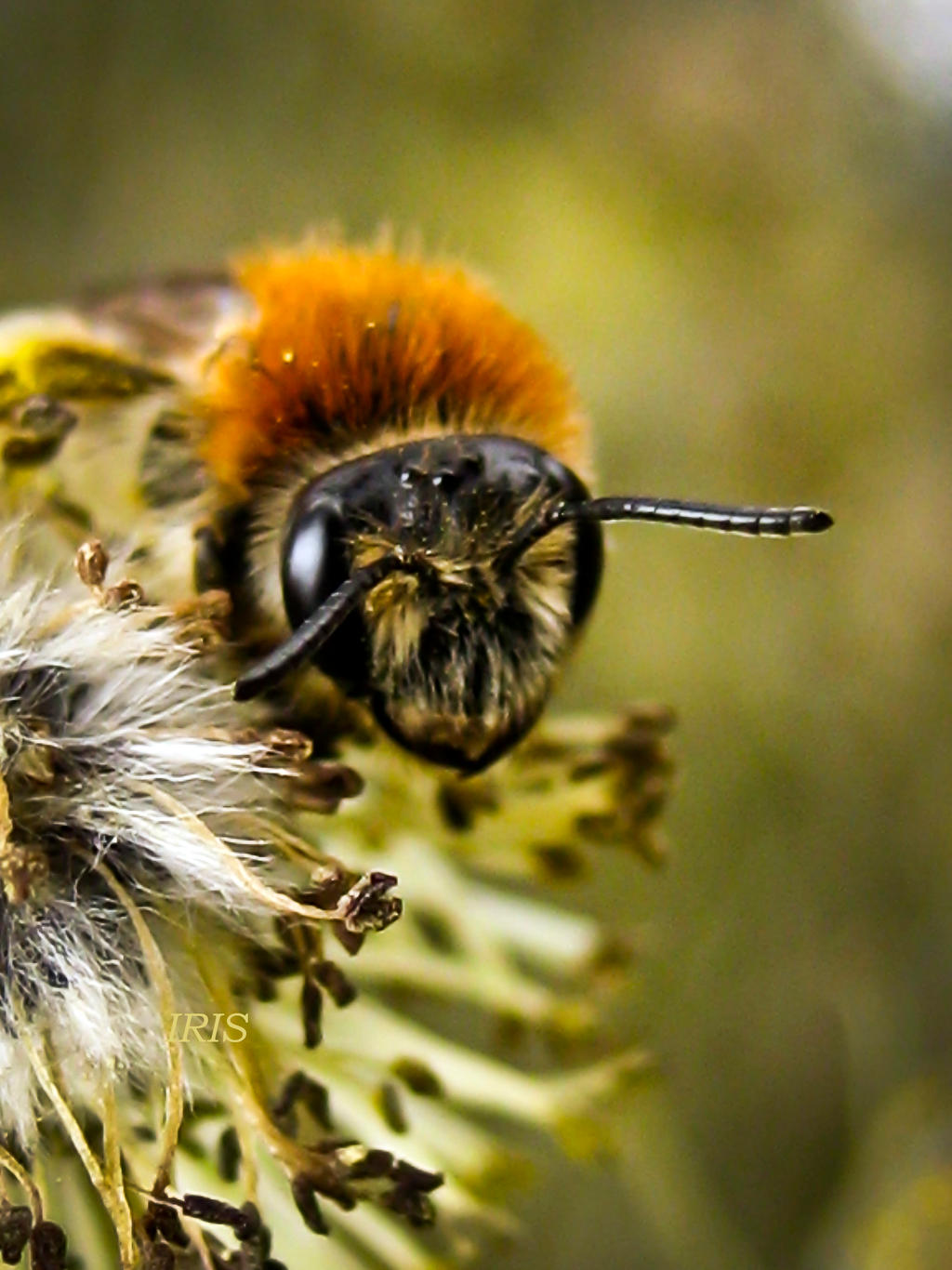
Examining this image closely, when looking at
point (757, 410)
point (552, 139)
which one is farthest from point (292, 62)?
point (757, 410)

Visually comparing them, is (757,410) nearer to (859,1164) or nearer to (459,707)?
(859,1164)

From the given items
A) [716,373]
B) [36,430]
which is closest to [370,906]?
[36,430]

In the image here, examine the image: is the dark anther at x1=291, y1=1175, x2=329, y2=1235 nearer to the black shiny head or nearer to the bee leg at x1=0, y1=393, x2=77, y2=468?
the black shiny head

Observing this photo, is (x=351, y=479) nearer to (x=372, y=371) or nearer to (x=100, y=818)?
(x=372, y=371)

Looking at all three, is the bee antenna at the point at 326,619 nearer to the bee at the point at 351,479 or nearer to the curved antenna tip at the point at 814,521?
the bee at the point at 351,479

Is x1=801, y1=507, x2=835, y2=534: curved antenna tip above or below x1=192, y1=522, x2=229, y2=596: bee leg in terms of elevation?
above

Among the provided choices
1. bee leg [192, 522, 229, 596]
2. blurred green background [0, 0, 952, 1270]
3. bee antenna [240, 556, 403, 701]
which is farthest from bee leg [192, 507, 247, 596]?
blurred green background [0, 0, 952, 1270]

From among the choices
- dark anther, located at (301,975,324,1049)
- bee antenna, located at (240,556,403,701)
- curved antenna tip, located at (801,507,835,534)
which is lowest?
dark anther, located at (301,975,324,1049)
